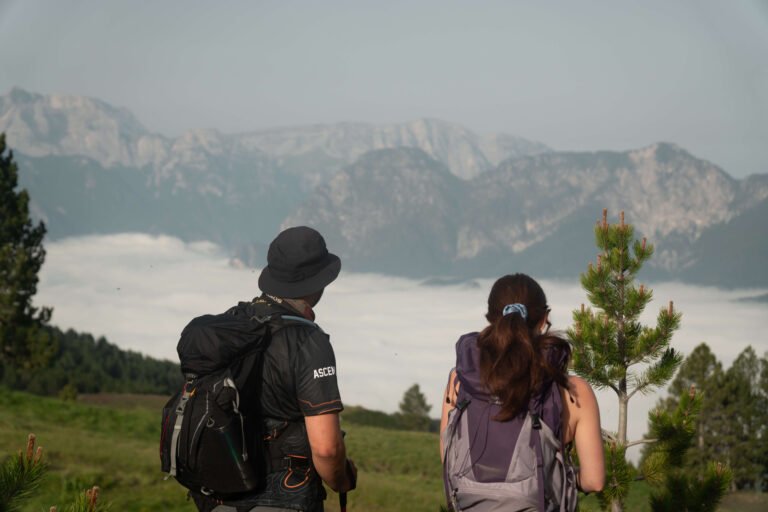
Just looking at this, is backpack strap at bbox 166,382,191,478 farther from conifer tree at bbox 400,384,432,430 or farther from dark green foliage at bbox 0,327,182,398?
conifer tree at bbox 400,384,432,430

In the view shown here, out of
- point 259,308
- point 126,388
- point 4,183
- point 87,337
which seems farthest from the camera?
point 87,337

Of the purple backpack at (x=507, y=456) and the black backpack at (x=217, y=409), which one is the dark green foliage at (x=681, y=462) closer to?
the purple backpack at (x=507, y=456)

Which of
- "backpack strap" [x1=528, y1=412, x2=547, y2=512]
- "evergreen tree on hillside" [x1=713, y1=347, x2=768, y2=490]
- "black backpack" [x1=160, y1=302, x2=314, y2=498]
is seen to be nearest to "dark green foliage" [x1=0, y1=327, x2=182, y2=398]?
"evergreen tree on hillside" [x1=713, y1=347, x2=768, y2=490]

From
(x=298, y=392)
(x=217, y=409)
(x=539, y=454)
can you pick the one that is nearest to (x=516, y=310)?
(x=539, y=454)

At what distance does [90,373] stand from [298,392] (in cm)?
8462

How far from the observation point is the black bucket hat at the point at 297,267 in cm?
481

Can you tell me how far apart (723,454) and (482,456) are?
182 ft

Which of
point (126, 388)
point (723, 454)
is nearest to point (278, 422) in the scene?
point (723, 454)

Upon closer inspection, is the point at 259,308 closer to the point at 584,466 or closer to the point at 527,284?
the point at 527,284

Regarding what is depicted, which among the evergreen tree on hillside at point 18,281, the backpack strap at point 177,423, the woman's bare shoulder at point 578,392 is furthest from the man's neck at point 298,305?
the evergreen tree on hillside at point 18,281

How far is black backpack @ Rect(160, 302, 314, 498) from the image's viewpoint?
14.3 feet

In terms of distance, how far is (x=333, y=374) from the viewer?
14.5ft

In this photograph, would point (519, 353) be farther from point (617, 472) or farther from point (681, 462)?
point (681, 462)

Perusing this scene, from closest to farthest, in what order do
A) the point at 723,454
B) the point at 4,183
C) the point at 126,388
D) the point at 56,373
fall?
the point at 4,183, the point at 723,454, the point at 56,373, the point at 126,388
